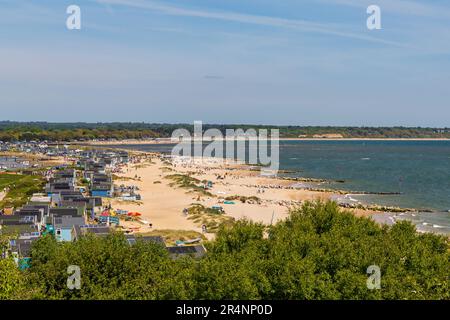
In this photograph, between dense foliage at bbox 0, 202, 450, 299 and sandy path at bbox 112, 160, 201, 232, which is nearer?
dense foliage at bbox 0, 202, 450, 299

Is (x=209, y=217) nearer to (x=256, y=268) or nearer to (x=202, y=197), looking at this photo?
(x=202, y=197)

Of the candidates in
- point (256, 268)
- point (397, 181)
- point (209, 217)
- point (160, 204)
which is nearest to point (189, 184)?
point (160, 204)

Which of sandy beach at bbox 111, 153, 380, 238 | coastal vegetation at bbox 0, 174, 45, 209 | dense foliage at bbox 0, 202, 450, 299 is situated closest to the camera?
dense foliage at bbox 0, 202, 450, 299

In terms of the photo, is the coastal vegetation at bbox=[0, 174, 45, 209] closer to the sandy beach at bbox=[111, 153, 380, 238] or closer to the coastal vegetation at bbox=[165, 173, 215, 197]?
the sandy beach at bbox=[111, 153, 380, 238]

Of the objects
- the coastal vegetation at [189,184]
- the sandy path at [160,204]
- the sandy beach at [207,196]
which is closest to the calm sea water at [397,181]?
the sandy beach at [207,196]

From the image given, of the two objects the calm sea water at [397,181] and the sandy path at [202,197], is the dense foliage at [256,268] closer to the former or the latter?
the sandy path at [202,197]

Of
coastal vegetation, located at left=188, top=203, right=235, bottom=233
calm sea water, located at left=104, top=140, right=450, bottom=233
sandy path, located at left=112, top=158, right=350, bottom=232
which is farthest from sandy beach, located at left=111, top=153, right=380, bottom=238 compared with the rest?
calm sea water, located at left=104, top=140, right=450, bottom=233
